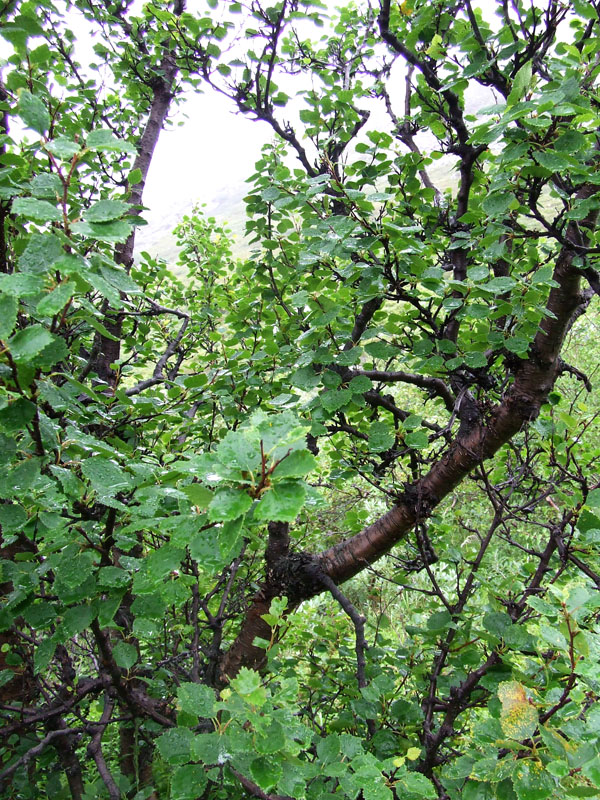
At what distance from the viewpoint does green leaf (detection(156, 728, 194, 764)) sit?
98 cm

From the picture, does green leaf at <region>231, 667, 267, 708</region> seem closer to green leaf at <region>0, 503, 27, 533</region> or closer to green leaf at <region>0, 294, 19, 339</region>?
green leaf at <region>0, 503, 27, 533</region>

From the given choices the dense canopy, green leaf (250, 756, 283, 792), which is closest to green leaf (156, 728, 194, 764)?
the dense canopy

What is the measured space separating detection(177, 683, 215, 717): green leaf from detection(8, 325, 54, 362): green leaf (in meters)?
0.76

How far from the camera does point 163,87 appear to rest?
328 cm

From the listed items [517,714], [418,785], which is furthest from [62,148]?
[418,785]

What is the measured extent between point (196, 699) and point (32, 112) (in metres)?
1.20

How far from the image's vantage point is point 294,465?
702 mm

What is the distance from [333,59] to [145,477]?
3030 millimetres

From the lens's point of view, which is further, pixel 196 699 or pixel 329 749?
pixel 329 749

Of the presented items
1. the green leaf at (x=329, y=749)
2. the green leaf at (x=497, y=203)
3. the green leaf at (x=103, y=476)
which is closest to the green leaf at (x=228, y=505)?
the green leaf at (x=103, y=476)

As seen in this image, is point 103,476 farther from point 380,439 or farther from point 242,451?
point 380,439

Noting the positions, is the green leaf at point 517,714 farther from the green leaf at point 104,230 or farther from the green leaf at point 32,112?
the green leaf at point 32,112

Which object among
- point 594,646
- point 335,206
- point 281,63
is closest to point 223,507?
point 594,646

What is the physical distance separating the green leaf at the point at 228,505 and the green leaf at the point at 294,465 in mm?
57
